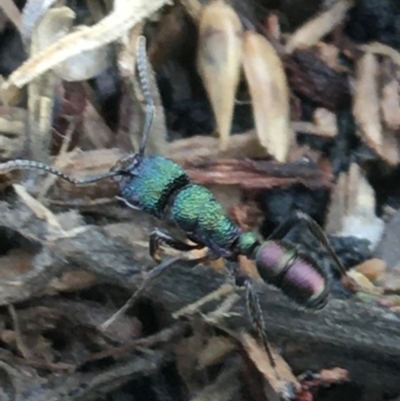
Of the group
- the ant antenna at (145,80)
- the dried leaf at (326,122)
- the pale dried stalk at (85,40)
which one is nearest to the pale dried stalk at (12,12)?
the pale dried stalk at (85,40)

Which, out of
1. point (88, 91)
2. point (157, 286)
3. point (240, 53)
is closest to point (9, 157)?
point (88, 91)

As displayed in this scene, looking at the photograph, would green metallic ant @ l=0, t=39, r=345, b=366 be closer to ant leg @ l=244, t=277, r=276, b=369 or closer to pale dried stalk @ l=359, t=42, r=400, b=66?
ant leg @ l=244, t=277, r=276, b=369

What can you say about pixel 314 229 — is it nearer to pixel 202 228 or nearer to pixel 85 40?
pixel 202 228

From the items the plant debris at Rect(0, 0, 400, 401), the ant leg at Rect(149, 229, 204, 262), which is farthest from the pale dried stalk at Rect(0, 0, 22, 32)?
the ant leg at Rect(149, 229, 204, 262)

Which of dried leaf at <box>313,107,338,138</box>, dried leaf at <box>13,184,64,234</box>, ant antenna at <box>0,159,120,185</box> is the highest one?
dried leaf at <box>313,107,338,138</box>

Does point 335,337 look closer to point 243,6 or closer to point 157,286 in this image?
point 157,286

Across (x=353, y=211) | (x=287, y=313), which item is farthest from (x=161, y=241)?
(x=353, y=211)
